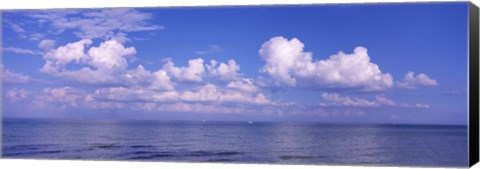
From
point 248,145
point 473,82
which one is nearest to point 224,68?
point 473,82

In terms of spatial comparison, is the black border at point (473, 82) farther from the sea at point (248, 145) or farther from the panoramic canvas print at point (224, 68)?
the panoramic canvas print at point (224, 68)

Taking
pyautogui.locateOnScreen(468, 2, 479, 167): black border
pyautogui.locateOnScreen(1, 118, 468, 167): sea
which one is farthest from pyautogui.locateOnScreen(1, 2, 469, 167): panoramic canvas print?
pyautogui.locateOnScreen(468, 2, 479, 167): black border

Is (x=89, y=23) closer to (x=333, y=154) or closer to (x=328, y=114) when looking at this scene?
(x=328, y=114)

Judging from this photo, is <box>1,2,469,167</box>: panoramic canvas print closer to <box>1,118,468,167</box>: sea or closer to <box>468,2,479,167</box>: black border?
<box>1,118,468,167</box>: sea

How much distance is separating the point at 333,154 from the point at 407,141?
64.3 inches

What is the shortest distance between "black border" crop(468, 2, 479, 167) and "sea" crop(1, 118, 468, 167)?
145mm

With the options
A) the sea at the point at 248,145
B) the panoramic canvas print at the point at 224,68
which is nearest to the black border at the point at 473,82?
the sea at the point at 248,145

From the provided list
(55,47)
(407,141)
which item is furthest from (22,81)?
(407,141)

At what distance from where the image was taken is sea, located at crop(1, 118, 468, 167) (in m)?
15.0

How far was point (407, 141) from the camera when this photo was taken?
18.1 metres

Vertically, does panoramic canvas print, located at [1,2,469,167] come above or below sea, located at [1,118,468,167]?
above

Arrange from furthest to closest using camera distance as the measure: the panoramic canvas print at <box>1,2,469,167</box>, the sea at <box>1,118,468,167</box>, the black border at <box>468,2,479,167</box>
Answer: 1. the sea at <box>1,118,468,167</box>
2. the panoramic canvas print at <box>1,2,469,167</box>
3. the black border at <box>468,2,479,167</box>

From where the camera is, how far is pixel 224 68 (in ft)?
47.7

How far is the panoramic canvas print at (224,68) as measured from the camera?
13977mm
